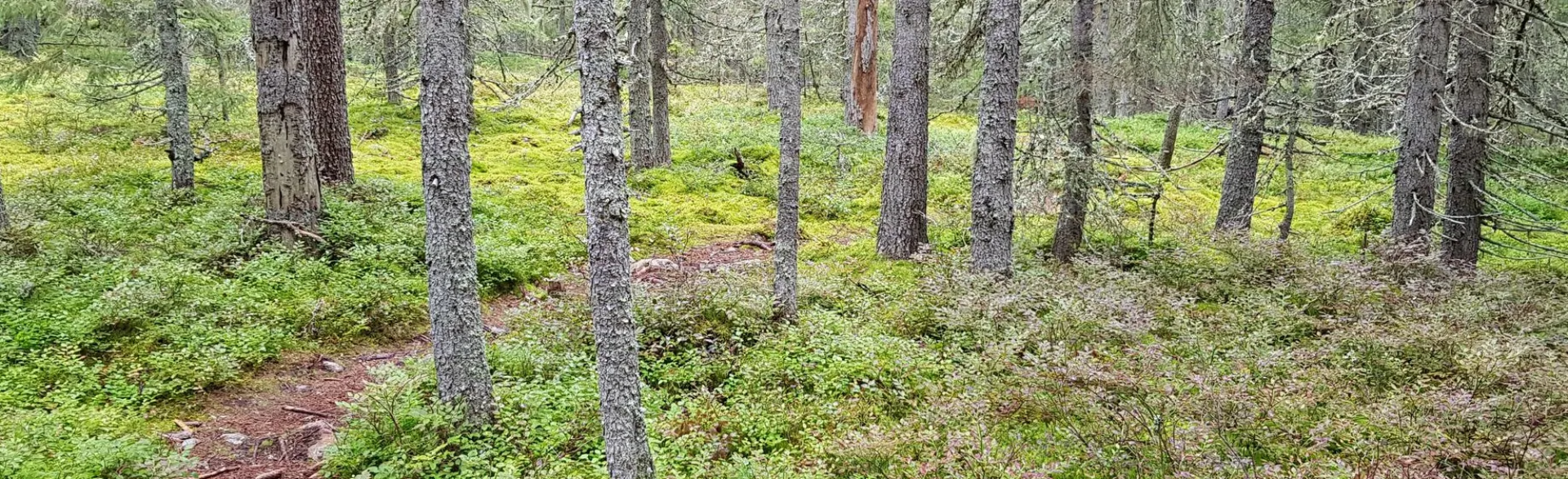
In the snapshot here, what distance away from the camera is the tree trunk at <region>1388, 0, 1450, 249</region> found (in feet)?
30.2

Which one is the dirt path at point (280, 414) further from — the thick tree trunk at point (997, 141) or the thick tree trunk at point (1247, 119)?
the thick tree trunk at point (1247, 119)

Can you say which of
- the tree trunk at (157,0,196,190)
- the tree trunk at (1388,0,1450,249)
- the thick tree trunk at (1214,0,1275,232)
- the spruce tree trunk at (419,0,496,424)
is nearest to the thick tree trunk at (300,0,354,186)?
the tree trunk at (157,0,196,190)

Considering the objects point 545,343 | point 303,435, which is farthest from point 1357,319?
point 303,435

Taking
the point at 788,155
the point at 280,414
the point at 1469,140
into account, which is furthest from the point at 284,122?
the point at 1469,140

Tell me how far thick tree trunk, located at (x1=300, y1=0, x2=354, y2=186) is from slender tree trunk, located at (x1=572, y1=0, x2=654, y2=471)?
9763 mm

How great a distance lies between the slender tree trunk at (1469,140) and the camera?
954 centimetres

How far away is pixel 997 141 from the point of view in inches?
347

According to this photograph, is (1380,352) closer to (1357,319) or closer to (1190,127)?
(1357,319)

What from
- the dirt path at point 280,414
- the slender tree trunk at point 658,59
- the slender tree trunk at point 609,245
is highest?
the slender tree trunk at point 658,59

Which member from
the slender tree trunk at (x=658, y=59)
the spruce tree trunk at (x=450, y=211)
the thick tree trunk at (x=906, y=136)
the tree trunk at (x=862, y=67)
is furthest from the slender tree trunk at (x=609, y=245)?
the tree trunk at (x=862, y=67)

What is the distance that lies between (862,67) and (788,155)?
1302cm

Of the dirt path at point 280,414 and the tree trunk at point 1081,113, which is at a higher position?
the tree trunk at point 1081,113

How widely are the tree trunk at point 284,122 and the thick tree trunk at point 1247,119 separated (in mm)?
12441

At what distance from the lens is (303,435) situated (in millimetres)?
5980
